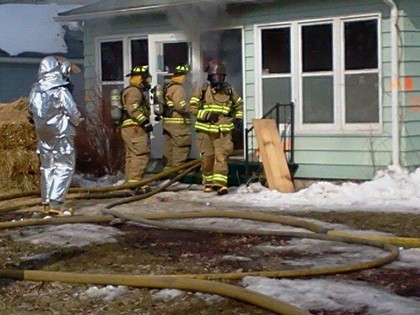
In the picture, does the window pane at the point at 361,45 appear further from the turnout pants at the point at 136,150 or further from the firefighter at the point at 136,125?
the turnout pants at the point at 136,150

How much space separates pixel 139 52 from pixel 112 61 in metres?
0.64

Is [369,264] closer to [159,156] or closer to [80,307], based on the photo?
[80,307]

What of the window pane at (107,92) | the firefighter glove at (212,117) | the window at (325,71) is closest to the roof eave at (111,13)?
the window pane at (107,92)

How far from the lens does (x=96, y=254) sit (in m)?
9.12

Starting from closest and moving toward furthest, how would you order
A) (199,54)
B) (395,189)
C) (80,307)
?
(80,307)
(395,189)
(199,54)

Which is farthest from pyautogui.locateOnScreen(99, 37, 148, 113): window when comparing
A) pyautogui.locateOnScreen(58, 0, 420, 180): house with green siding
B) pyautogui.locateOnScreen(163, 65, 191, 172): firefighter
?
pyautogui.locateOnScreen(163, 65, 191, 172): firefighter

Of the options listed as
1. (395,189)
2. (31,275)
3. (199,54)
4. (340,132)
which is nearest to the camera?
(31,275)

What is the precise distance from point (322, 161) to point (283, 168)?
1.94 feet

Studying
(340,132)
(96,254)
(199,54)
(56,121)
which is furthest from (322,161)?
(96,254)

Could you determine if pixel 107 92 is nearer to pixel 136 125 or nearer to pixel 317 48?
pixel 136 125

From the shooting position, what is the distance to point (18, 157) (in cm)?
1437

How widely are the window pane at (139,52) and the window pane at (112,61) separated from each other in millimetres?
283

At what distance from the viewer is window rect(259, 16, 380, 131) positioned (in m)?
13.5

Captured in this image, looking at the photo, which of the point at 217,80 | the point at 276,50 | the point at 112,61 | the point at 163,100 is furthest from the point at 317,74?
the point at 112,61
